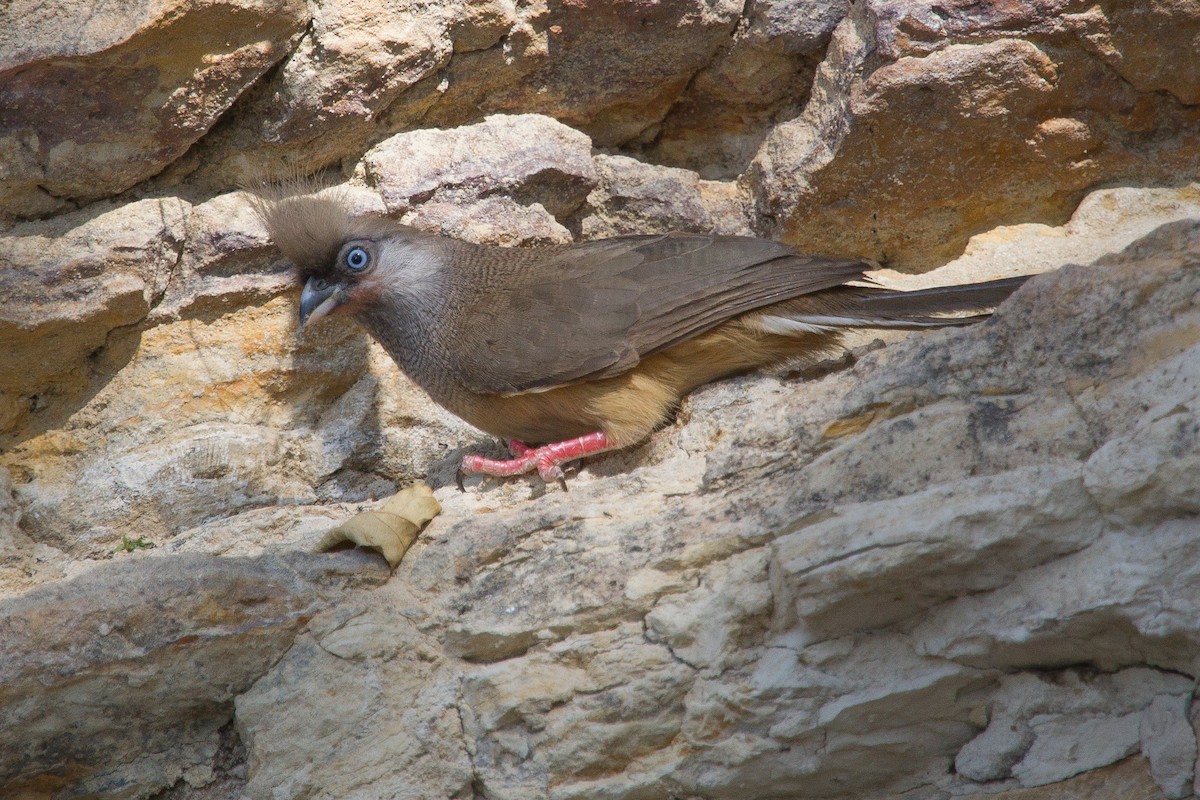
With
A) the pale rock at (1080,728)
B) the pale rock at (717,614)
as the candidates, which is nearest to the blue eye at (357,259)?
the pale rock at (717,614)

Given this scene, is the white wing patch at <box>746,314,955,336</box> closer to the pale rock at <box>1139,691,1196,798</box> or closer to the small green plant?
the pale rock at <box>1139,691,1196,798</box>

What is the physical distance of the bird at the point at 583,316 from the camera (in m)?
4.83

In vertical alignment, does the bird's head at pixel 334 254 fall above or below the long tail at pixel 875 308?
below

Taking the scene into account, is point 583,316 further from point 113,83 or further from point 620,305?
point 113,83

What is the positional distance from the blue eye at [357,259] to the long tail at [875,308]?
6.36 ft

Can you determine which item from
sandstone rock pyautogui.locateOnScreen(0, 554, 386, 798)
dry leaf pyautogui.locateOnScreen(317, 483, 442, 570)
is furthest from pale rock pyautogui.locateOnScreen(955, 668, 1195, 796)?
sandstone rock pyautogui.locateOnScreen(0, 554, 386, 798)

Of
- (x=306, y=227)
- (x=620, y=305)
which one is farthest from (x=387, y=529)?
(x=306, y=227)

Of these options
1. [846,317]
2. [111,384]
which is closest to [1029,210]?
[846,317]

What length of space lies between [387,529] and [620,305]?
58.2 inches

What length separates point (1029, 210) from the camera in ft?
19.0

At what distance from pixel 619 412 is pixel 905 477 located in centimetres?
165

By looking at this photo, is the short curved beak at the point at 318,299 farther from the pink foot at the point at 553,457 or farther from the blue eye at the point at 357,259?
the pink foot at the point at 553,457

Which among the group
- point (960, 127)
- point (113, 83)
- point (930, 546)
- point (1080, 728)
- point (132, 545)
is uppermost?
point (960, 127)

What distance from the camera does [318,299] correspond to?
5184 millimetres
